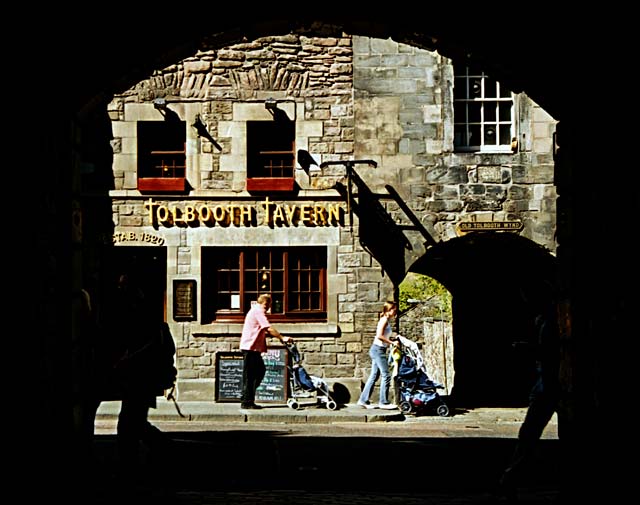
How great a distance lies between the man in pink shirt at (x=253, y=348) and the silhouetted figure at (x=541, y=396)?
900cm

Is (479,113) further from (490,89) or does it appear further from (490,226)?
(490,226)

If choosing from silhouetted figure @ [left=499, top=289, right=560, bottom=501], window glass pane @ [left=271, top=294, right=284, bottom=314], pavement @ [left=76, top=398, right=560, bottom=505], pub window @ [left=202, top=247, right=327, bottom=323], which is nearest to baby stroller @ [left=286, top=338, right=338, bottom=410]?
pavement @ [left=76, top=398, right=560, bottom=505]

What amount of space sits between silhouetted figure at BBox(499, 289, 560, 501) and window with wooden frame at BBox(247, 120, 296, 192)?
37.2 feet

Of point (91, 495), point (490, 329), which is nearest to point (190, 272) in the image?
point (490, 329)

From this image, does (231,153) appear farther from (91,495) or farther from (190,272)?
(91,495)

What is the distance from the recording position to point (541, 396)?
29.6 feet

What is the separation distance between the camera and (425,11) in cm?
802

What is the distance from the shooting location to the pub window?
1994 cm

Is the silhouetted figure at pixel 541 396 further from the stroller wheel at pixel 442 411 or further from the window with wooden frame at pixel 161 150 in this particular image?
the window with wooden frame at pixel 161 150

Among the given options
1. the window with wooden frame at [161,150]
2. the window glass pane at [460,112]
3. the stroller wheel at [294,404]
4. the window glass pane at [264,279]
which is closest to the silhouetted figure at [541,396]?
the stroller wheel at [294,404]

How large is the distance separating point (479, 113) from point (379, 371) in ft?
16.8

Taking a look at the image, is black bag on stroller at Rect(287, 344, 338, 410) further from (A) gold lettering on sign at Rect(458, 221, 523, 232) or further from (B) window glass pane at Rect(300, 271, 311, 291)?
(A) gold lettering on sign at Rect(458, 221, 523, 232)

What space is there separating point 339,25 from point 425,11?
1.02 meters

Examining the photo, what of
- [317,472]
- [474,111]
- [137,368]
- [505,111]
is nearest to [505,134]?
[505,111]
